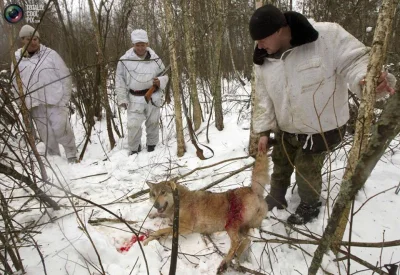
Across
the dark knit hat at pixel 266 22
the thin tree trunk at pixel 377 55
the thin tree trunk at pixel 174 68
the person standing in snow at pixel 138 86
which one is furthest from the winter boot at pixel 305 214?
the person standing in snow at pixel 138 86

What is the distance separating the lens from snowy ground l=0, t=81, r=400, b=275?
Answer: 236 cm

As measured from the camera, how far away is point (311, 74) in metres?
2.43

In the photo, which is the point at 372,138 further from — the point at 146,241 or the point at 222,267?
the point at 146,241

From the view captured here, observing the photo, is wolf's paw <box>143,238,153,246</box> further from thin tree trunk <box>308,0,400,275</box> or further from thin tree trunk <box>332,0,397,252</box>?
thin tree trunk <box>332,0,397,252</box>

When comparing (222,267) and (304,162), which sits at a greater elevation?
(304,162)

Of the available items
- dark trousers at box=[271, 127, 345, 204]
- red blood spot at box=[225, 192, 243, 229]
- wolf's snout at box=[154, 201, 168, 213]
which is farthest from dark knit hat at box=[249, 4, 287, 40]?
wolf's snout at box=[154, 201, 168, 213]

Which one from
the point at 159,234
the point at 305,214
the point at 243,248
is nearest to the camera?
the point at 243,248

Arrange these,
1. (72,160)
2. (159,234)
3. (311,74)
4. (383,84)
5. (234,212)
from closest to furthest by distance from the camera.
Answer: (383,84)
(311,74)
(234,212)
(159,234)
(72,160)

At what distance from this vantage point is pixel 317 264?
144 centimetres

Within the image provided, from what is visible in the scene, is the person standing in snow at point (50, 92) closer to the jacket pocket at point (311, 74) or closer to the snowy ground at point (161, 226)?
the snowy ground at point (161, 226)

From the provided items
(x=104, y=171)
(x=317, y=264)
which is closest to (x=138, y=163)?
(x=104, y=171)

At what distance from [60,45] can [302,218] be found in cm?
662

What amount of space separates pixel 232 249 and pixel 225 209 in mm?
365

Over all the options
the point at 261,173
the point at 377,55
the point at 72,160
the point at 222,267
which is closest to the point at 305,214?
the point at 261,173
